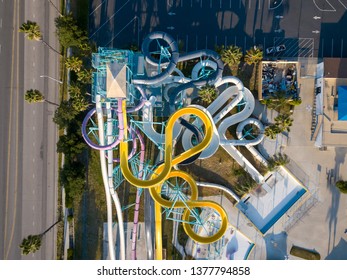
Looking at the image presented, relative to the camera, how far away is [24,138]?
5059 centimetres

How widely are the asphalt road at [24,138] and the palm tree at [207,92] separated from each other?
22424 millimetres

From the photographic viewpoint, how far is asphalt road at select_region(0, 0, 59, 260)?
1986 inches

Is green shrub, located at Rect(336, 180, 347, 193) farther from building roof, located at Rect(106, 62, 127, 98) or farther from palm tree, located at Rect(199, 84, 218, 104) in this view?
building roof, located at Rect(106, 62, 127, 98)

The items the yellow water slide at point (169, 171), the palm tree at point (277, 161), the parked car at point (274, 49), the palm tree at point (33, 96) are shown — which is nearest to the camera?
the yellow water slide at point (169, 171)

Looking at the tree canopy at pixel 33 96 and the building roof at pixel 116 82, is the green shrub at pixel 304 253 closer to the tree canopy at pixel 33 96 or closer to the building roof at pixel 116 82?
the building roof at pixel 116 82

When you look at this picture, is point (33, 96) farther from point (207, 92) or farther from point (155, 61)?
point (207, 92)

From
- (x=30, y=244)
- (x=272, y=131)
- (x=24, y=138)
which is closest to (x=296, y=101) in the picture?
(x=272, y=131)

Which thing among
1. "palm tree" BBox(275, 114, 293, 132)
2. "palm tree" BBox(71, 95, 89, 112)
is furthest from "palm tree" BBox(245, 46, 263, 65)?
"palm tree" BBox(71, 95, 89, 112)

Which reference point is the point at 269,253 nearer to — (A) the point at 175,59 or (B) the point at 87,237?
(B) the point at 87,237

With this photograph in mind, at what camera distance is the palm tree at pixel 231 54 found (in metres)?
46.5

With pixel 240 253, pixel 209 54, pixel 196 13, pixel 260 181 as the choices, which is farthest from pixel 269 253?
pixel 196 13

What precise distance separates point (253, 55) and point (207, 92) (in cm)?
864

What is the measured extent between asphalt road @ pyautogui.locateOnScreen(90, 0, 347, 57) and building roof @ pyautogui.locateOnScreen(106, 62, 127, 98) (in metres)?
10.9

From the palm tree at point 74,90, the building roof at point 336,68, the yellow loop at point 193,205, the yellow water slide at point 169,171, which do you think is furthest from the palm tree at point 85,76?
the building roof at point 336,68
